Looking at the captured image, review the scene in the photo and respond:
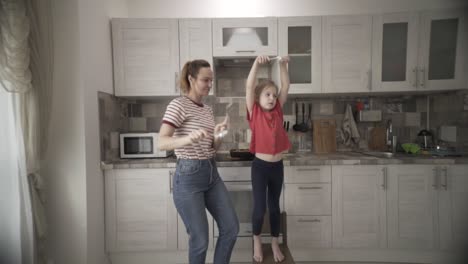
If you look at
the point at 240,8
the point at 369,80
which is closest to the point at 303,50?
the point at 369,80

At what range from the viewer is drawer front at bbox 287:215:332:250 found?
1.90m

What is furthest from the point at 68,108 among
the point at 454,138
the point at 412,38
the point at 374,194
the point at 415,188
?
the point at 454,138

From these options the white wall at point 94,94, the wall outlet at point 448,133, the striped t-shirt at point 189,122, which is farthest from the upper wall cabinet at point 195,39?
the wall outlet at point 448,133

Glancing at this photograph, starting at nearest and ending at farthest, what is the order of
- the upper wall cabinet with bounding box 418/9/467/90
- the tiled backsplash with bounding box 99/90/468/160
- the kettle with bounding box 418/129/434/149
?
the upper wall cabinet with bounding box 418/9/467/90
the kettle with bounding box 418/129/434/149
the tiled backsplash with bounding box 99/90/468/160

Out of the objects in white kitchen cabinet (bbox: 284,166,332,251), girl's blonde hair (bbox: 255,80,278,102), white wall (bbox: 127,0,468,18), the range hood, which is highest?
white wall (bbox: 127,0,468,18)

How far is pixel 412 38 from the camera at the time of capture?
204cm

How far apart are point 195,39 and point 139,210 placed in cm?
148

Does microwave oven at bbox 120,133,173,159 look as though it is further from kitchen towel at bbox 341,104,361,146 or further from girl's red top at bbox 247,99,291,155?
kitchen towel at bbox 341,104,361,146

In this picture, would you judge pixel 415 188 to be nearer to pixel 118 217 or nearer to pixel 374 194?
pixel 374 194

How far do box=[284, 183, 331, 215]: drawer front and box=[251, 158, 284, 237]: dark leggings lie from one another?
1.02ft

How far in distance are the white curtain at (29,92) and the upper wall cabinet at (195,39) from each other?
0.91m

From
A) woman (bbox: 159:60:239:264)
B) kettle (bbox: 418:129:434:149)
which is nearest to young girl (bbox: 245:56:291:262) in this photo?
woman (bbox: 159:60:239:264)

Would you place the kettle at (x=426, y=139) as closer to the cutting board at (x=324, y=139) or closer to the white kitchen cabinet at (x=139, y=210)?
the cutting board at (x=324, y=139)

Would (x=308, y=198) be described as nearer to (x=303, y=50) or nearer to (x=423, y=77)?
(x=303, y=50)
